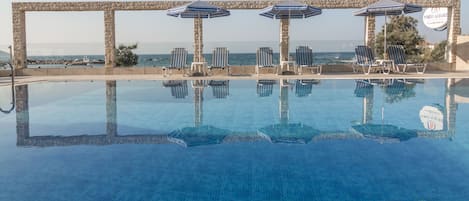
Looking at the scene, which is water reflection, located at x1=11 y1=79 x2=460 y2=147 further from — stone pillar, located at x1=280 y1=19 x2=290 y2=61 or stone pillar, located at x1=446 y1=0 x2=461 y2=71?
stone pillar, located at x1=446 y1=0 x2=461 y2=71

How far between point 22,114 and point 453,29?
12.2 metres

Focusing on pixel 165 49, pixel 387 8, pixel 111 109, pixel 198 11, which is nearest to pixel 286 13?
pixel 198 11

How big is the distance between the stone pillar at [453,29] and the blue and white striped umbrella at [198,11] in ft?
22.6

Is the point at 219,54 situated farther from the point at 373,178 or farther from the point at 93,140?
the point at 373,178

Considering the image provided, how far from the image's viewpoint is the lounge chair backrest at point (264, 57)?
13.1 metres

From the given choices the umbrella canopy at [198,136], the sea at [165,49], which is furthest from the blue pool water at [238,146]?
the sea at [165,49]

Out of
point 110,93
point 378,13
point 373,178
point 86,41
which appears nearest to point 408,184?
point 373,178

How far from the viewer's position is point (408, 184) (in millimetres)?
3730

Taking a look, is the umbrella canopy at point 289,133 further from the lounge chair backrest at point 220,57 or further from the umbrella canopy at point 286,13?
the lounge chair backrest at point 220,57

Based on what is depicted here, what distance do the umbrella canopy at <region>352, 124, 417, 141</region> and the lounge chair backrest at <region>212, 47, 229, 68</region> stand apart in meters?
7.18

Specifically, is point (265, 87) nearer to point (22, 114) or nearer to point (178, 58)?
point (178, 58)

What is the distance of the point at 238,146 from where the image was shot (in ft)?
16.6

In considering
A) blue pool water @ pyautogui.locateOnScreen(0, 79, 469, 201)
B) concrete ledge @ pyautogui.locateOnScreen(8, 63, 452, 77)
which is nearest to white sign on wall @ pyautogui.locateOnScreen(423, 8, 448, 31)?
concrete ledge @ pyautogui.locateOnScreen(8, 63, 452, 77)

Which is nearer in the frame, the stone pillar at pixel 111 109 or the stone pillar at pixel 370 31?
the stone pillar at pixel 111 109
